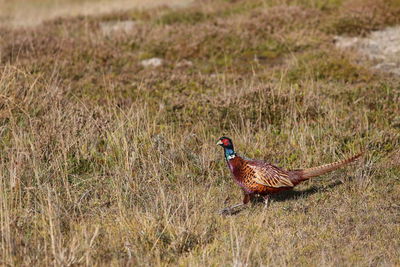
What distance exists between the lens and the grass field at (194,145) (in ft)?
16.8

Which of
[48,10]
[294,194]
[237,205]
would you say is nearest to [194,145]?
[294,194]

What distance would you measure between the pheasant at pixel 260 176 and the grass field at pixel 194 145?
20cm

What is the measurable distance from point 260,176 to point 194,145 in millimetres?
1839

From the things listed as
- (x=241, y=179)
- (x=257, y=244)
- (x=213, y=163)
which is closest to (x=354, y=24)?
(x=213, y=163)

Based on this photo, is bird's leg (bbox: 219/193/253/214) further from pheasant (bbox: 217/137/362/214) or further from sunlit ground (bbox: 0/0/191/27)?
sunlit ground (bbox: 0/0/191/27)

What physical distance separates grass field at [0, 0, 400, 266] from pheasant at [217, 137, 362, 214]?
0.20m

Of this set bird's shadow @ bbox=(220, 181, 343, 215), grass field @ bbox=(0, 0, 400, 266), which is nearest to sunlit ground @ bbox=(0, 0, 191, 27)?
grass field @ bbox=(0, 0, 400, 266)

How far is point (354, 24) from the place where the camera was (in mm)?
13664

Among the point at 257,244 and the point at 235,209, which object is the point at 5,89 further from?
the point at 257,244

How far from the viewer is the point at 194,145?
7809mm

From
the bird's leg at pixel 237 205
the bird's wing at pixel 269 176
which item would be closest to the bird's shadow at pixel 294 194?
the bird's leg at pixel 237 205

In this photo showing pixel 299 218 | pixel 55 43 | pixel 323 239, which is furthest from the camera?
pixel 55 43

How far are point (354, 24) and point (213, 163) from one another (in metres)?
7.61

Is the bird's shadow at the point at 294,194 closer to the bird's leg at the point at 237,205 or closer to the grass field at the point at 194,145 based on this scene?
the grass field at the point at 194,145
